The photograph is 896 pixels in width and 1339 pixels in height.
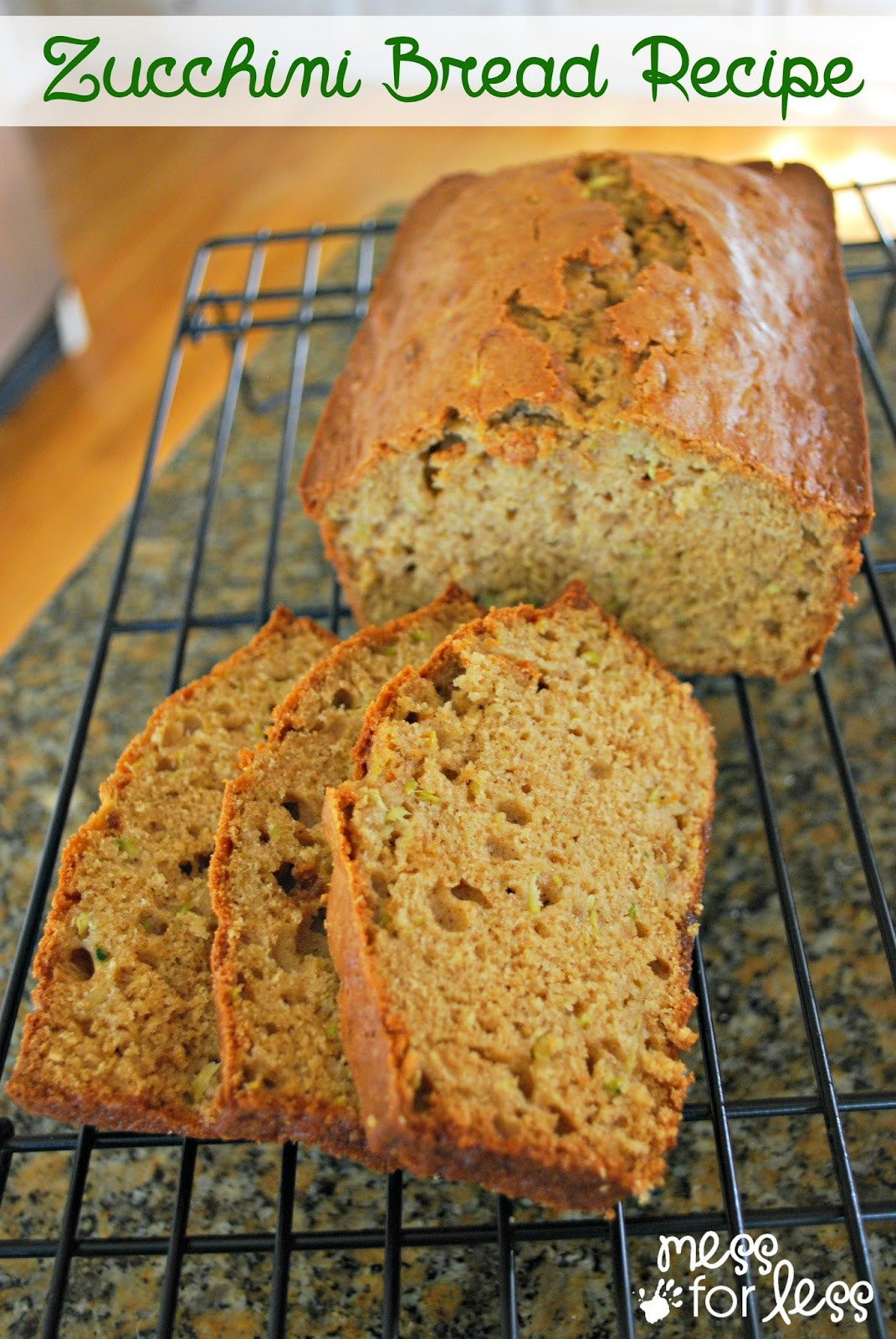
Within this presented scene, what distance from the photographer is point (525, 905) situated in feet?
5.51

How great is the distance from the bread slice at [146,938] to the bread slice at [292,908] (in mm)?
100

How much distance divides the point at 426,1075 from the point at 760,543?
1.16 m

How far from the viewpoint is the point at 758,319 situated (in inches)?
86.9

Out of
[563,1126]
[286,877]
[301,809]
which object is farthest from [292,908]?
[563,1126]

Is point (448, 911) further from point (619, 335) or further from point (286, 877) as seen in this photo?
point (619, 335)

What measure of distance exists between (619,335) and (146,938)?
1.31m

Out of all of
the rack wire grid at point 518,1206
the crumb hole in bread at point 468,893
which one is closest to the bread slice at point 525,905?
the crumb hole in bread at point 468,893

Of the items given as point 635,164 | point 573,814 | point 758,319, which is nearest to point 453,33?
point 635,164

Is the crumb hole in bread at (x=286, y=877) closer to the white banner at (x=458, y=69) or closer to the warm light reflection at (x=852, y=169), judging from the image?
the warm light reflection at (x=852, y=169)

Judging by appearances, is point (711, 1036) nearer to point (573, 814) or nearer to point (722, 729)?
point (573, 814)

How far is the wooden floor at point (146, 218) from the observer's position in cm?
339

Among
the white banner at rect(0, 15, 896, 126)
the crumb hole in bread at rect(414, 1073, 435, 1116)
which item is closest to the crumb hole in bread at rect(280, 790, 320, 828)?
the crumb hole in bread at rect(414, 1073, 435, 1116)

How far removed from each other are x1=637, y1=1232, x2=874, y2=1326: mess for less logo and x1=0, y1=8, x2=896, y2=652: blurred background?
212 centimetres

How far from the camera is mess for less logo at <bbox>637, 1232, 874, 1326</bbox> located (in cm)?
168
